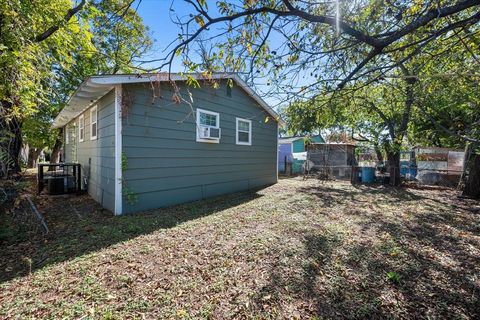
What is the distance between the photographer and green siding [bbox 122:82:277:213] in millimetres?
5250

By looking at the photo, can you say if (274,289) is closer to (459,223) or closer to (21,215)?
(459,223)

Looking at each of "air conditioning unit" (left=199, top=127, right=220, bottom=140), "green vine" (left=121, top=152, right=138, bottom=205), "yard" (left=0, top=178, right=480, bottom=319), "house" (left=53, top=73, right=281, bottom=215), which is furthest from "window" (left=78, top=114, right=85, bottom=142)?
"air conditioning unit" (left=199, top=127, right=220, bottom=140)

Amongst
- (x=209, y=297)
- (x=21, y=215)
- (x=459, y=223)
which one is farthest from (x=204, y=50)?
(x=459, y=223)

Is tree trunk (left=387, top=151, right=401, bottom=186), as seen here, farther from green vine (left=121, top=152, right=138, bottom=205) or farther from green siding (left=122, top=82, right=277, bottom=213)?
green vine (left=121, top=152, right=138, bottom=205)

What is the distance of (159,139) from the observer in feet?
18.7

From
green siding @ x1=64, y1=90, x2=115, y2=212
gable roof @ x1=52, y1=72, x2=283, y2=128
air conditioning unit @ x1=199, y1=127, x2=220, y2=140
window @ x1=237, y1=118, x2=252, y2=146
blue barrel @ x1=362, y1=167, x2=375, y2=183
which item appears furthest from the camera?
blue barrel @ x1=362, y1=167, x2=375, y2=183

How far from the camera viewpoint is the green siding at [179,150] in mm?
5250

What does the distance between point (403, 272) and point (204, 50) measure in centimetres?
366

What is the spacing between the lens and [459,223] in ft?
15.8

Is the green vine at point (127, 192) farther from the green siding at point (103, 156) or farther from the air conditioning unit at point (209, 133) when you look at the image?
the air conditioning unit at point (209, 133)

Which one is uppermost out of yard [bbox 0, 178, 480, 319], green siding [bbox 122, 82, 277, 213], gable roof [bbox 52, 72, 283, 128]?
gable roof [bbox 52, 72, 283, 128]

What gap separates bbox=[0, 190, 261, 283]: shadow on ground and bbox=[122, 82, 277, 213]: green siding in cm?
62

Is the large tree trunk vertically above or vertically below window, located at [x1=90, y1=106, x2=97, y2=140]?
below

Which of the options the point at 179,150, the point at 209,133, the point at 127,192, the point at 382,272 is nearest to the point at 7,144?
the point at 127,192
